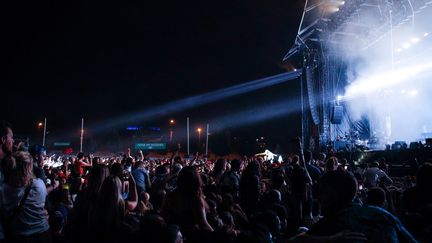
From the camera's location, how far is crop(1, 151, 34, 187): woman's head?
11.8 feet

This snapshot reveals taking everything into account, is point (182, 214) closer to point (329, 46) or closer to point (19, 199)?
point (19, 199)

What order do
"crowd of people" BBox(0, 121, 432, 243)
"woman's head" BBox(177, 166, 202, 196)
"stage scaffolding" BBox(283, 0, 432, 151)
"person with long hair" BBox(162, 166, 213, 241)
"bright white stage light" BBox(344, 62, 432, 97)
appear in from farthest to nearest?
"bright white stage light" BBox(344, 62, 432, 97) → "stage scaffolding" BBox(283, 0, 432, 151) → "woman's head" BBox(177, 166, 202, 196) → "person with long hair" BBox(162, 166, 213, 241) → "crowd of people" BBox(0, 121, 432, 243)

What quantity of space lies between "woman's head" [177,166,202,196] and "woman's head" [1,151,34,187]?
5.60ft

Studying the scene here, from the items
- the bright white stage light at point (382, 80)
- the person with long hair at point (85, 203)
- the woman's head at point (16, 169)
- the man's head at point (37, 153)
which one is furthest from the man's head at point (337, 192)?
the bright white stage light at point (382, 80)

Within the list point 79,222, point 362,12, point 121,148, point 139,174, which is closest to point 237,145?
point 121,148

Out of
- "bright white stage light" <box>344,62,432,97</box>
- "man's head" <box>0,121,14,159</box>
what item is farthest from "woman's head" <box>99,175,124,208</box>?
"bright white stage light" <box>344,62,432,97</box>

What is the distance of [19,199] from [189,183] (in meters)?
1.89

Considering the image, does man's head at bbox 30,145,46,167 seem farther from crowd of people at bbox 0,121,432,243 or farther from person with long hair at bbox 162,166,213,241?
person with long hair at bbox 162,166,213,241

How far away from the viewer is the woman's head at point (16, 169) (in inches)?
141

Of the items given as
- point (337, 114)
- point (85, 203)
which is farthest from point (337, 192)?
point (337, 114)

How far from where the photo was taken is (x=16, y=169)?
3604 millimetres

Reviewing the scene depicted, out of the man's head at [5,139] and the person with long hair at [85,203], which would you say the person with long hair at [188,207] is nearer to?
the person with long hair at [85,203]

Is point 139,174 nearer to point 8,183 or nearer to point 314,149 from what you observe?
point 8,183

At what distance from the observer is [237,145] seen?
137 ft
